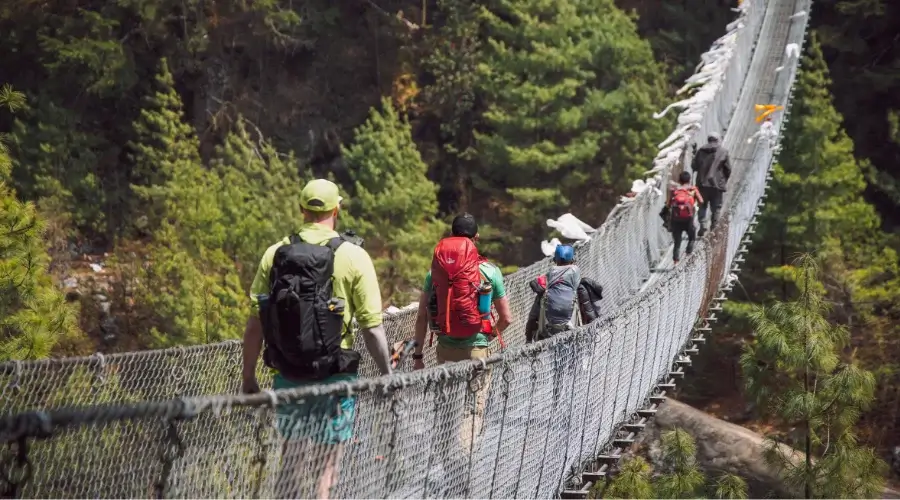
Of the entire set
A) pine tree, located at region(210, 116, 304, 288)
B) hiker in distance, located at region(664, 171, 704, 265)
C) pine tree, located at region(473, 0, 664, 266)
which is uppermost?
hiker in distance, located at region(664, 171, 704, 265)

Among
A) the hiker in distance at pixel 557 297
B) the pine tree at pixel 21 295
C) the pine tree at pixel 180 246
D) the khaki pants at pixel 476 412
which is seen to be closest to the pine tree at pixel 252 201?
the pine tree at pixel 180 246

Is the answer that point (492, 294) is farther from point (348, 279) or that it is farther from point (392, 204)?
point (392, 204)

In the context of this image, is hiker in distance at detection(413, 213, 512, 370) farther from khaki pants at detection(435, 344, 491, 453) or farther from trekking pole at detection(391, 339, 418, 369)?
khaki pants at detection(435, 344, 491, 453)

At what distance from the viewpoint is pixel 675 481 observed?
11594mm

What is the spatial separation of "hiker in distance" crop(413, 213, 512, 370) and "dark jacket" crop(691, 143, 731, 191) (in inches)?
167

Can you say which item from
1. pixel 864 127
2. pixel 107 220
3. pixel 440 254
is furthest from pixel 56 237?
pixel 440 254

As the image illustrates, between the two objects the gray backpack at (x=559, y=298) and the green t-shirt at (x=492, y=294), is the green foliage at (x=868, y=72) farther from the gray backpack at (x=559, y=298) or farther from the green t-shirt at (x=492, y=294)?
the green t-shirt at (x=492, y=294)

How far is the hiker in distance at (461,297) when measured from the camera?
4.29 m

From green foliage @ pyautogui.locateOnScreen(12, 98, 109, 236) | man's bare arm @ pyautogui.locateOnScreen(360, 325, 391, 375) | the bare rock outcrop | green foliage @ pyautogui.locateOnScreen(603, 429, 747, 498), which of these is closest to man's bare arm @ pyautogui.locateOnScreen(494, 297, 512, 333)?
man's bare arm @ pyautogui.locateOnScreen(360, 325, 391, 375)

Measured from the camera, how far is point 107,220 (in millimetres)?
21328

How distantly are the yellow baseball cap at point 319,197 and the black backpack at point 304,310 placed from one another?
120mm

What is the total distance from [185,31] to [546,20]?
20.8 feet

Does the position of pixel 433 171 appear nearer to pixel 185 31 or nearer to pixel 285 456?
pixel 185 31

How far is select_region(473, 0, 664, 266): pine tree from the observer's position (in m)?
20.2
